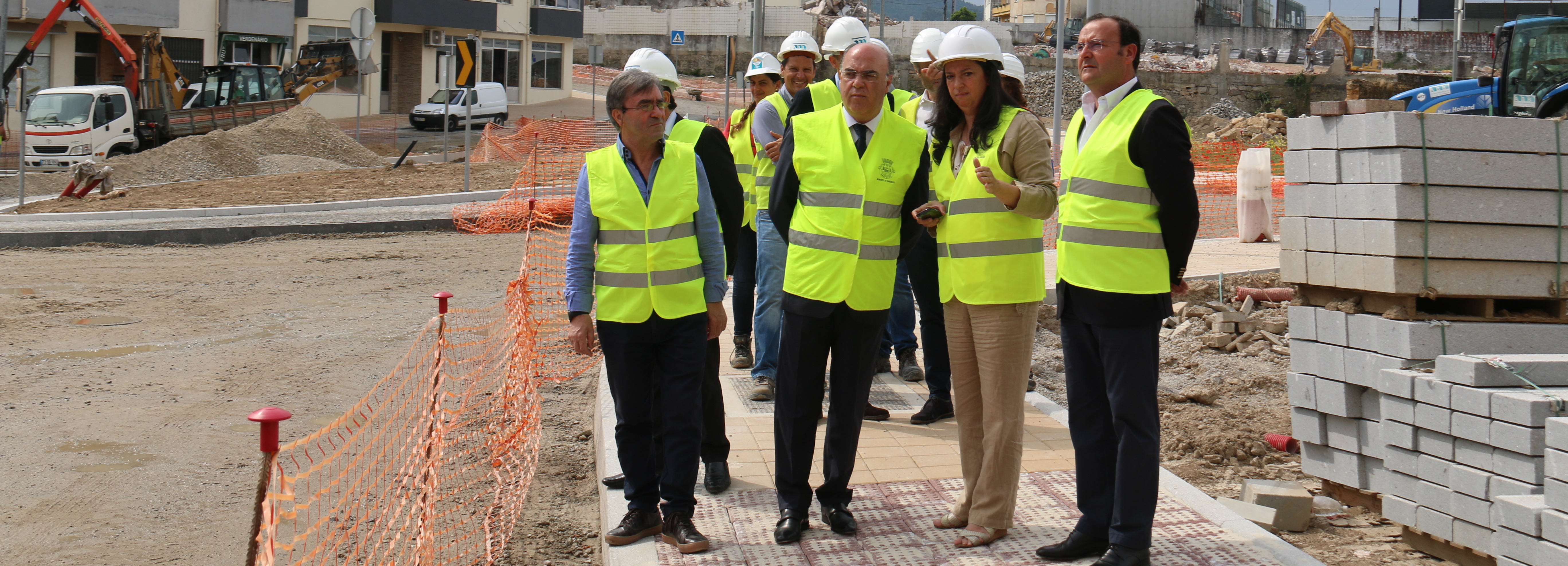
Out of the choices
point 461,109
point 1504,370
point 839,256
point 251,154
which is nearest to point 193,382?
point 839,256

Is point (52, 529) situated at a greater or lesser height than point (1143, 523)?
lesser

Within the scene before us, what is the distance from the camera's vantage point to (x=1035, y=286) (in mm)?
4121

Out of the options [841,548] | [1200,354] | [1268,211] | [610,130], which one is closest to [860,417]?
[841,548]

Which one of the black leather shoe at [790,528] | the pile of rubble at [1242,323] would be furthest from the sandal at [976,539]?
the pile of rubble at [1242,323]

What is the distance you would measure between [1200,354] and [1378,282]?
4.01 metres

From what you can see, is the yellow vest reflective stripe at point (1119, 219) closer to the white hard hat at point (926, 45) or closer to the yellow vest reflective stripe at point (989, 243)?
the yellow vest reflective stripe at point (989, 243)

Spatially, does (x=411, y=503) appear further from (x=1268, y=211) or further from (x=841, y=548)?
(x=1268, y=211)

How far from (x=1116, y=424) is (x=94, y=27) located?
29.5m

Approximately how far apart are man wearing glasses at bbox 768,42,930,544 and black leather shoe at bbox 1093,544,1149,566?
0.92 meters

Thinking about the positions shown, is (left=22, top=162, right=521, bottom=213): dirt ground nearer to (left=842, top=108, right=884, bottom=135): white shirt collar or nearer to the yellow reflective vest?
the yellow reflective vest

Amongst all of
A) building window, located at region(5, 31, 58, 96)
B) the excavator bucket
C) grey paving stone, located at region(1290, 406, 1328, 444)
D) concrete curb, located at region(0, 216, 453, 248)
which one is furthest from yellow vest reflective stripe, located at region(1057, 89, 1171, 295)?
building window, located at region(5, 31, 58, 96)

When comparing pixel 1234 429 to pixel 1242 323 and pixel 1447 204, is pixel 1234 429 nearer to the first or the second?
pixel 1447 204

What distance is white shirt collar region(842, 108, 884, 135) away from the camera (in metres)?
4.23

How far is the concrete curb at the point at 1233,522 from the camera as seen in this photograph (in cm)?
408
